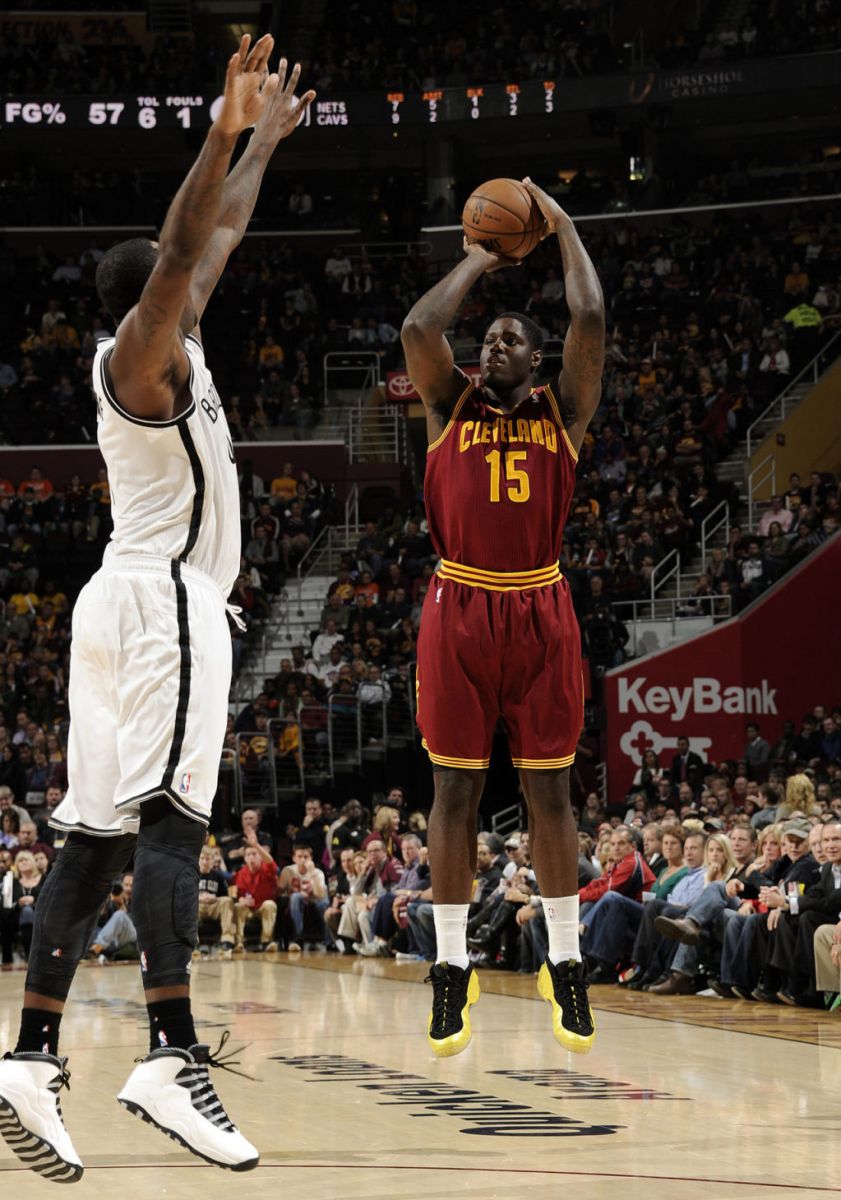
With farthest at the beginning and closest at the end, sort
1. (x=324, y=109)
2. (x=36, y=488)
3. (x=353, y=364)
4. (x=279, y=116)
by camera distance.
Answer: (x=324, y=109) < (x=353, y=364) < (x=36, y=488) < (x=279, y=116)

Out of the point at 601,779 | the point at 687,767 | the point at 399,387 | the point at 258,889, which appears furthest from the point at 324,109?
the point at 258,889

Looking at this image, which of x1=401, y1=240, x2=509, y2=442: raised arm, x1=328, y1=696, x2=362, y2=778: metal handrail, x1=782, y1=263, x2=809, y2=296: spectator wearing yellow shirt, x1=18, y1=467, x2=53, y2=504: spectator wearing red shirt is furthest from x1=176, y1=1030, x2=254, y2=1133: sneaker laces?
x1=782, y1=263, x2=809, y2=296: spectator wearing yellow shirt

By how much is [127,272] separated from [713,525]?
20.8 metres

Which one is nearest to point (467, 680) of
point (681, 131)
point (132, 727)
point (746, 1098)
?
point (132, 727)

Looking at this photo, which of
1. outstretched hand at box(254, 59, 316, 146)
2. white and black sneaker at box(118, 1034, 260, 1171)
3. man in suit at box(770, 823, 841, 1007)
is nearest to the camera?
white and black sneaker at box(118, 1034, 260, 1171)

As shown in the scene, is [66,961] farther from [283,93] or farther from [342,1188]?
[283,93]

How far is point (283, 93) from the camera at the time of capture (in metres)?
5.65

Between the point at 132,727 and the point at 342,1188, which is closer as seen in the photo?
the point at 132,727

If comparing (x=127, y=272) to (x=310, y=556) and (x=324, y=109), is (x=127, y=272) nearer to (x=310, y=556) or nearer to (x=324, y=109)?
(x=310, y=556)

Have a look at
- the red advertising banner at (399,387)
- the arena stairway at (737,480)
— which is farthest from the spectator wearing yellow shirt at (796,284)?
the red advertising banner at (399,387)

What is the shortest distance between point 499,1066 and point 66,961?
5.15m

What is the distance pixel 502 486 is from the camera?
6152 mm

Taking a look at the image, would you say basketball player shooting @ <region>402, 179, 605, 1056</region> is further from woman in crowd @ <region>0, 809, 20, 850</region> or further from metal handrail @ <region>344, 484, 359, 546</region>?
metal handrail @ <region>344, 484, 359, 546</region>

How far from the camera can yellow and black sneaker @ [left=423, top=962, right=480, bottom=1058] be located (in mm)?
6020
